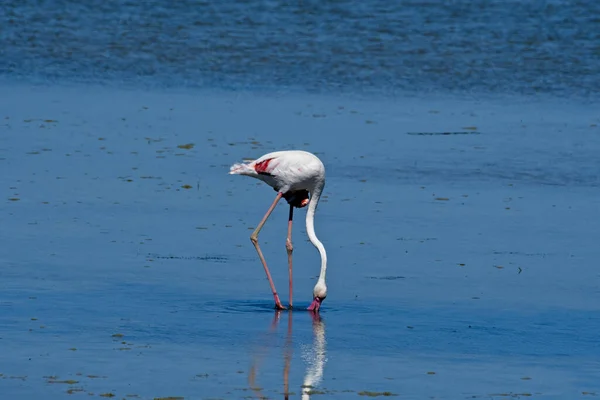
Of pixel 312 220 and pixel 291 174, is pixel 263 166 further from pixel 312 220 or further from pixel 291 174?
pixel 312 220

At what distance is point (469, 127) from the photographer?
1936 centimetres

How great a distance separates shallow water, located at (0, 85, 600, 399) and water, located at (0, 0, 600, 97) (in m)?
3.51

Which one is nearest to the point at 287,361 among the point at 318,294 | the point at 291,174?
the point at 318,294

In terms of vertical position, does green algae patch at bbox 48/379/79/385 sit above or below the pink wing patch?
below

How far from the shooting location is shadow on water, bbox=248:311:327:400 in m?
8.57

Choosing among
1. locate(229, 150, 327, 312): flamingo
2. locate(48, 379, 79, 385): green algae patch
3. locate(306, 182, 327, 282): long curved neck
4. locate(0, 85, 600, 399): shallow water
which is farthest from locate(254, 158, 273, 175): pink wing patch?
locate(48, 379, 79, 385): green algae patch

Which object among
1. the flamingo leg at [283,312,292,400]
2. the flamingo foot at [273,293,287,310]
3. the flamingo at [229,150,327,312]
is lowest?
the flamingo foot at [273,293,287,310]

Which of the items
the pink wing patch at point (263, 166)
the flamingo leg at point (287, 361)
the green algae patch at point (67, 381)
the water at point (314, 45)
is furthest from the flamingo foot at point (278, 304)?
the water at point (314, 45)

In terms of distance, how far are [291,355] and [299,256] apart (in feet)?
10.5

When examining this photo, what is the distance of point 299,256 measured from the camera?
12539mm

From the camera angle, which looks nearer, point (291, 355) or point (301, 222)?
point (291, 355)

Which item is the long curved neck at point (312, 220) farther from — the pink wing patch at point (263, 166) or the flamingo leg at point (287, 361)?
the flamingo leg at point (287, 361)

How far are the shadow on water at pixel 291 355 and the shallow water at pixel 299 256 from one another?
0.08 feet

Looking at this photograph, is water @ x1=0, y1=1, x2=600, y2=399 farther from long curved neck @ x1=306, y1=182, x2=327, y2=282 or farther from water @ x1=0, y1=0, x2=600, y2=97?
long curved neck @ x1=306, y1=182, x2=327, y2=282
